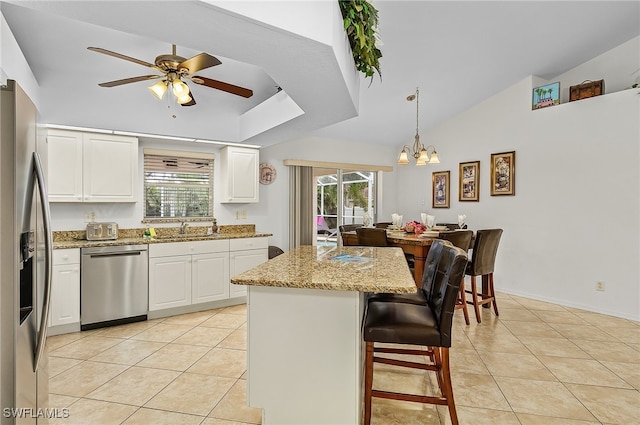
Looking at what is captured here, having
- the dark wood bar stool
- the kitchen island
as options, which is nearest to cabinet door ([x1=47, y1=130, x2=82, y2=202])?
the kitchen island

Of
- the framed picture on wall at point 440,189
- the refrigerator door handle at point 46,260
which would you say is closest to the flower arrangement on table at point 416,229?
the framed picture on wall at point 440,189

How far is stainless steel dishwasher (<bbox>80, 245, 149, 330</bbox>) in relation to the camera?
11.1 ft

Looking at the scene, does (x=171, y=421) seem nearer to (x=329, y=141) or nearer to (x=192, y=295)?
(x=192, y=295)

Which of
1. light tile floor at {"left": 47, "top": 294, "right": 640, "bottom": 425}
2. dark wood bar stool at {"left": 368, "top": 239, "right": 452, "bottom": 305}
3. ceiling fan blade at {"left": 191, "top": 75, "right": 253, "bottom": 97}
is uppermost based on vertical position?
ceiling fan blade at {"left": 191, "top": 75, "right": 253, "bottom": 97}

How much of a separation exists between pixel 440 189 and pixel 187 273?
14.2ft

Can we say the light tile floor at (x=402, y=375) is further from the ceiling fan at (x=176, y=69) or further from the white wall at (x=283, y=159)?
the ceiling fan at (x=176, y=69)

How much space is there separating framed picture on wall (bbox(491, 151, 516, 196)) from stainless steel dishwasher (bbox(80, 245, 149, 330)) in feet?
16.1

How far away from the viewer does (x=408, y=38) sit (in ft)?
11.0

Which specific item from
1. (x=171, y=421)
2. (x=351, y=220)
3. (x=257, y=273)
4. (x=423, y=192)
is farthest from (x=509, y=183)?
(x=171, y=421)

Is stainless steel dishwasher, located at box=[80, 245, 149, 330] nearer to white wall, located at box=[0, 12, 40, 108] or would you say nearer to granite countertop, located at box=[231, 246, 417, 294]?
white wall, located at box=[0, 12, 40, 108]

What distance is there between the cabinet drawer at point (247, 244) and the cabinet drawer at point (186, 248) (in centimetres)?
8

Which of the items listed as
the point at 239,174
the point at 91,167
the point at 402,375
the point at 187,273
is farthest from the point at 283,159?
the point at 402,375

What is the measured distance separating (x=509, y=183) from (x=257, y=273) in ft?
14.4

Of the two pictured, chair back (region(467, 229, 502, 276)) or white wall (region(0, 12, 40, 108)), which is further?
chair back (region(467, 229, 502, 276))
